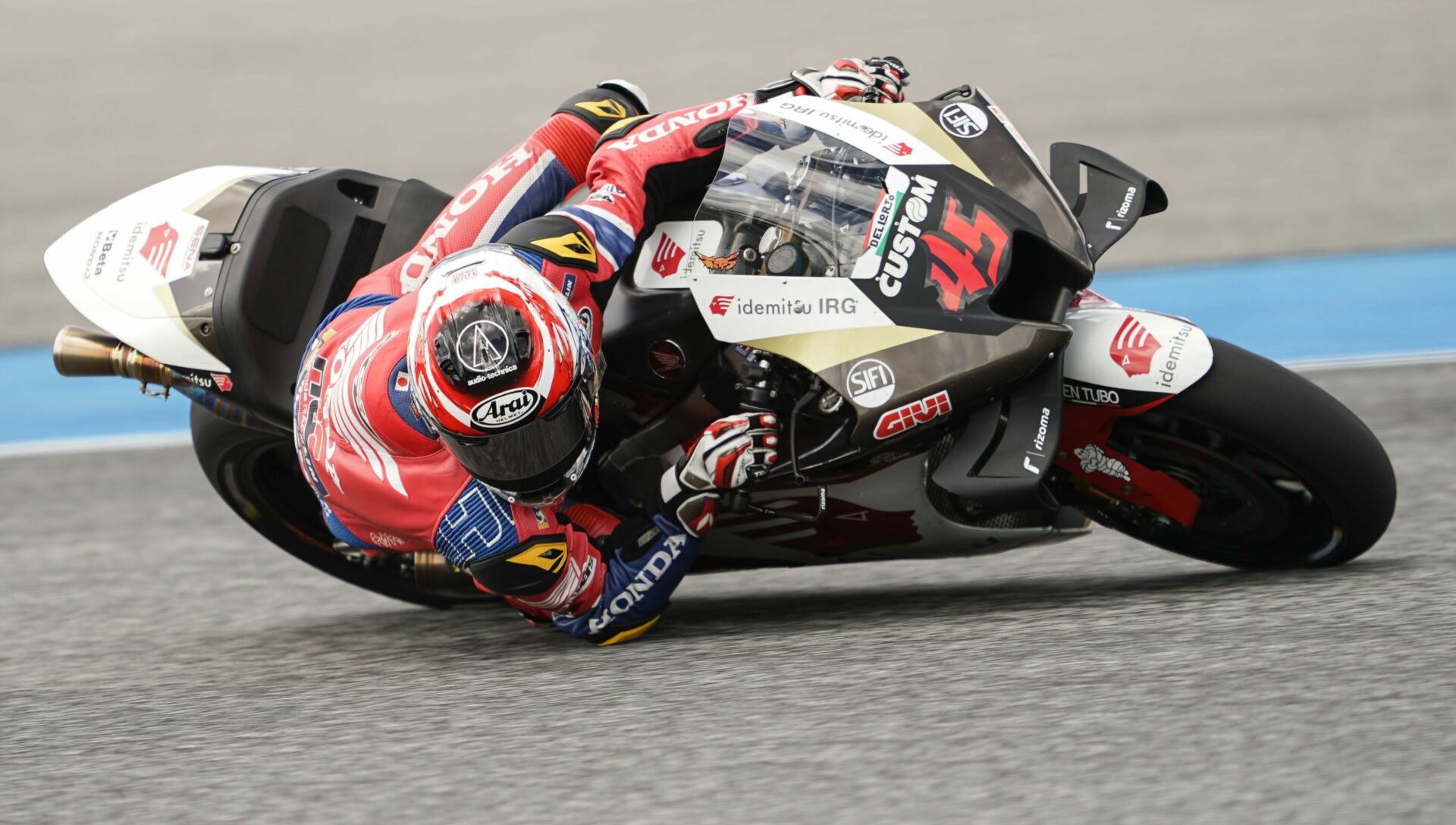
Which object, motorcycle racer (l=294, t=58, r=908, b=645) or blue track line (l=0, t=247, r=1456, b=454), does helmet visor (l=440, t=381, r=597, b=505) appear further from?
blue track line (l=0, t=247, r=1456, b=454)

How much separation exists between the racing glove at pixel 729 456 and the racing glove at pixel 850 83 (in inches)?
29.8

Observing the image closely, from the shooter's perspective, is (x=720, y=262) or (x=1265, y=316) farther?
(x=1265, y=316)

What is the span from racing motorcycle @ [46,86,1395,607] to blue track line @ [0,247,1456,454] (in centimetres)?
398

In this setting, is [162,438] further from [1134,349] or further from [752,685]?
[1134,349]

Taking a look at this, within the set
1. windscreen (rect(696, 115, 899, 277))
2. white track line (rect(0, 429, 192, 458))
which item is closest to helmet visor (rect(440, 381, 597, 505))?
windscreen (rect(696, 115, 899, 277))

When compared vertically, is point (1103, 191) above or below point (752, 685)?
above

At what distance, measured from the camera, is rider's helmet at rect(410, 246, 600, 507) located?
275 centimetres

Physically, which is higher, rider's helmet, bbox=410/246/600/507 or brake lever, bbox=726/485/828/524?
rider's helmet, bbox=410/246/600/507

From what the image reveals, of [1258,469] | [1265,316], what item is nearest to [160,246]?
[1258,469]

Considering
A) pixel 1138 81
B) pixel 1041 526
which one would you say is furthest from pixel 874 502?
pixel 1138 81

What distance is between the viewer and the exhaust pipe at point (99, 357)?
3.57 m

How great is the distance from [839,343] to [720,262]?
0.33m

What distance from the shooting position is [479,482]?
309 cm

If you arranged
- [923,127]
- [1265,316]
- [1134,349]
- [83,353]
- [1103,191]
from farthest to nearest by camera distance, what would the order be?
[1265,316] < [83,353] < [1103,191] < [923,127] < [1134,349]
